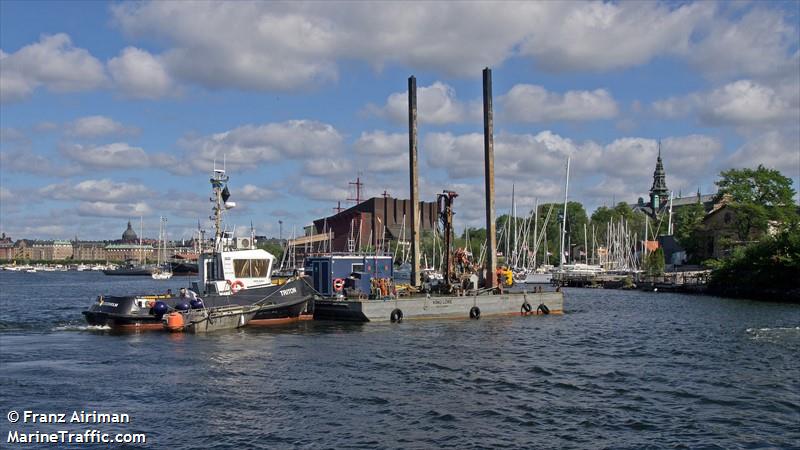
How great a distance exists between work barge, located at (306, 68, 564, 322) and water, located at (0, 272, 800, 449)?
1.34m

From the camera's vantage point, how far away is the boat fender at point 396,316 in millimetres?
42469

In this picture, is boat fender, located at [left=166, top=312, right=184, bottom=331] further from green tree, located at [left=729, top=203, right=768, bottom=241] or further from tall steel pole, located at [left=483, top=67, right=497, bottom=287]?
green tree, located at [left=729, top=203, right=768, bottom=241]

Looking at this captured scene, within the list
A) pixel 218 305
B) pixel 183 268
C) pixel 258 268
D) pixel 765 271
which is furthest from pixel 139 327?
pixel 183 268

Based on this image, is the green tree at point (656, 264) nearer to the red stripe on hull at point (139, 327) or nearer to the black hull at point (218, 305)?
the black hull at point (218, 305)

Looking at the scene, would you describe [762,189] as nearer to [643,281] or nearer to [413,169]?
[643,281]

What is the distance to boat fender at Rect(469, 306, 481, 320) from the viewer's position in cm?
4569

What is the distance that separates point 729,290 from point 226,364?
202 feet

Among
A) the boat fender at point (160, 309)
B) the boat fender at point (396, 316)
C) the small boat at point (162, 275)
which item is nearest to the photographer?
the boat fender at point (160, 309)

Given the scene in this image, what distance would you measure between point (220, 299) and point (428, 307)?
1219 centimetres

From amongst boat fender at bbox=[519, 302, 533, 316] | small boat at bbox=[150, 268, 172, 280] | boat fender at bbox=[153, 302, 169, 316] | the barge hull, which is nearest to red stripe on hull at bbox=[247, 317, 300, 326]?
the barge hull

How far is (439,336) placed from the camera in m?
37.5

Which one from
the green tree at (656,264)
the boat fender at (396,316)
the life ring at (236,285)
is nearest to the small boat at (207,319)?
the life ring at (236,285)

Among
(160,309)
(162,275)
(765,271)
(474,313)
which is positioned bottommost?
(474,313)

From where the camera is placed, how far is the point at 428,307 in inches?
1736
